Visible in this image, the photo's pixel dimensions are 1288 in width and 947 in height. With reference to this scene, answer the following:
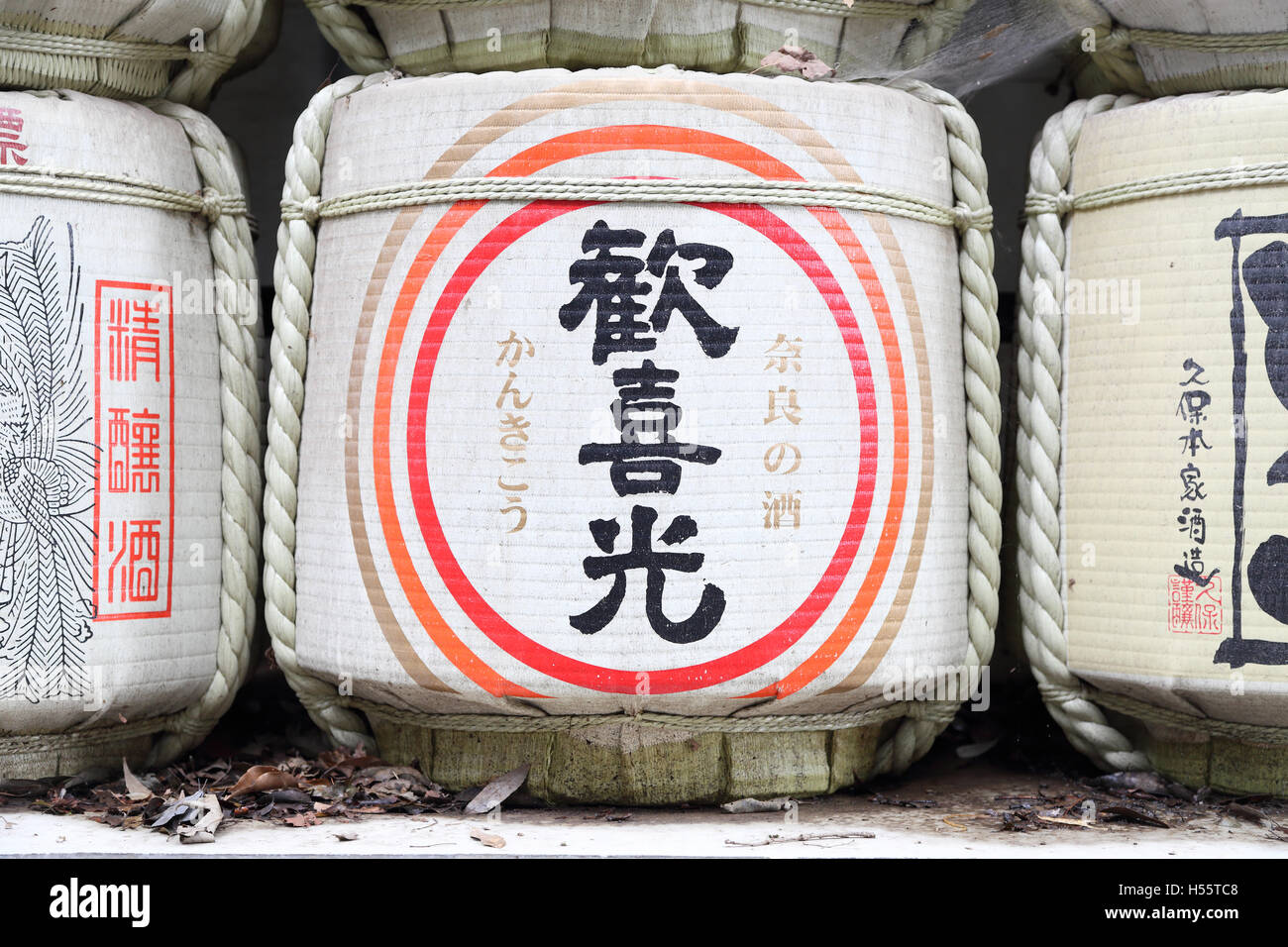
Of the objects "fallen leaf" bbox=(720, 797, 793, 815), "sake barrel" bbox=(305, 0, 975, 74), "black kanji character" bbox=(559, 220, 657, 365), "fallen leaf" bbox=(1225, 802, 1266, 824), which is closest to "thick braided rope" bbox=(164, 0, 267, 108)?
"sake barrel" bbox=(305, 0, 975, 74)

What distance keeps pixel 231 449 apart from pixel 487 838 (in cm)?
68

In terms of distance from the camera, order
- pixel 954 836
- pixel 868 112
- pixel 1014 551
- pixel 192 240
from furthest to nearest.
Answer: pixel 1014 551
pixel 192 240
pixel 868 112
pixel 954 836

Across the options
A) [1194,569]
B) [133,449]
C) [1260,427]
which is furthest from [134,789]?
[1260,427]

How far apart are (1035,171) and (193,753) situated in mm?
1462

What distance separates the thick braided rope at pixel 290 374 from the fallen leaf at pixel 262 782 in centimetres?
13

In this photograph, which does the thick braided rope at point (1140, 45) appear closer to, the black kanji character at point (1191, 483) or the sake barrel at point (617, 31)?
the sake barrel at point (617, 31)

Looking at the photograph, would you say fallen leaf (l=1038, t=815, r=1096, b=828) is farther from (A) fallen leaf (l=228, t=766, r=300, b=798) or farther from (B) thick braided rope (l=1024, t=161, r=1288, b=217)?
(A) fallen leaf (l=228, t=766, r=300, b=798)

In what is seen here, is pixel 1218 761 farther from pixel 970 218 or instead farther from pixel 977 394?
pixel 970 218

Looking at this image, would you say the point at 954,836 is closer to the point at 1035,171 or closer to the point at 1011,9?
the point at 1035,171

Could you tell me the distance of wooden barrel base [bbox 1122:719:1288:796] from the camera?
5.62 ft

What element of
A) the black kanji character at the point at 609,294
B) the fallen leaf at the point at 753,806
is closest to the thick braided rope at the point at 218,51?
the black kanji character at the point at 609,294

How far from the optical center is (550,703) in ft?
5.31

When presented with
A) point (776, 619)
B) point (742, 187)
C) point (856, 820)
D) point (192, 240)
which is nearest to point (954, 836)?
point (856, 820)

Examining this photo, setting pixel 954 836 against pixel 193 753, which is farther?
pixel 193 753
